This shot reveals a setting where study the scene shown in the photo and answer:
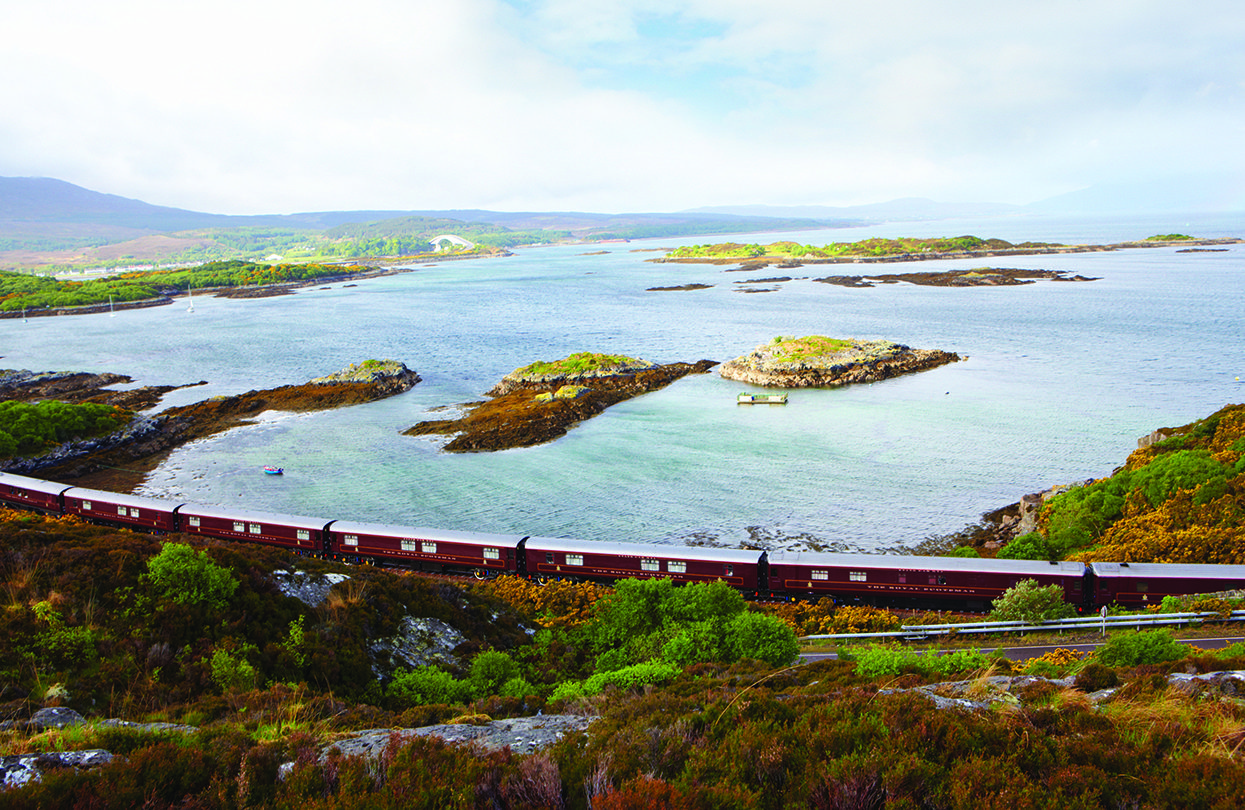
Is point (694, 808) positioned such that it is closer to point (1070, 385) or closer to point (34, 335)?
point (1070, 385)

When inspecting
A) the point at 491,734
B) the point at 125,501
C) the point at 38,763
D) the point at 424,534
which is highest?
the point at 38,763

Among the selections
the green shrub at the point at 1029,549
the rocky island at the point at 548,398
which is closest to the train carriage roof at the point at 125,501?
the rocky island at the point at 548,398

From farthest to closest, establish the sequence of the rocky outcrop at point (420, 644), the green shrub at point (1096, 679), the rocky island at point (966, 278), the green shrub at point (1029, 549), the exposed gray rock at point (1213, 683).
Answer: the rocky island at point (966, 278), the green shrub at point (1029, 549), the rocky outcrop at point (420, 644), the green shrub at point (1096, 679), the exposed gray rock at point (1213, 683)

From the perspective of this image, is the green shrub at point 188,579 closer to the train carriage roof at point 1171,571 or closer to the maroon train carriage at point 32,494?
the maroon train carriage at point 32,494

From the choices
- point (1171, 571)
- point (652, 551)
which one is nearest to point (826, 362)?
point (652, 551)

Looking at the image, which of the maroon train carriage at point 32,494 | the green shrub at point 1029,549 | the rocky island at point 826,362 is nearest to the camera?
the green shrub at point 1029,549

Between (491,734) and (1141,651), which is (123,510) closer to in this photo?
(491,734)
